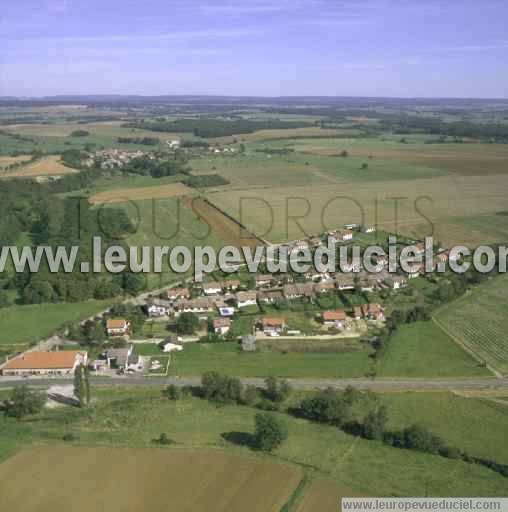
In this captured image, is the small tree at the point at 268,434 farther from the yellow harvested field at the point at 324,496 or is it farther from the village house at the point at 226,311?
the village house at the point at 226,311

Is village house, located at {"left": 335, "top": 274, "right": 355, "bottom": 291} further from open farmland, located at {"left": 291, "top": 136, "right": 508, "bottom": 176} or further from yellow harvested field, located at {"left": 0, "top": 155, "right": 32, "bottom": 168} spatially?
yellow harvested field, located at {"left": 0, "top": 155, "right": 32, "bottom": 168}

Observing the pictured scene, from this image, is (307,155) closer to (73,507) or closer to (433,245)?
(433,245)

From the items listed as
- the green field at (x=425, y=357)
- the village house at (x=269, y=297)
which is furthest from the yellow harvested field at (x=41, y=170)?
the green field at (x=425, y=357)

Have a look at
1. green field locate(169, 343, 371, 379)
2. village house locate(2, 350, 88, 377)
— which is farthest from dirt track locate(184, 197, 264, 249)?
village house locate(2, 350, 88, 377)

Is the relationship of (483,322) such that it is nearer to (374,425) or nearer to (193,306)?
(374,425)

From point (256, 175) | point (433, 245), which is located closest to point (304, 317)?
point (433, 245)

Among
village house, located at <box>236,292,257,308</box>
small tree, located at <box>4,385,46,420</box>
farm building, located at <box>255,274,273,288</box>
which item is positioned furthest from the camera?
farm building, located at <box>255,274,273,288</box>
